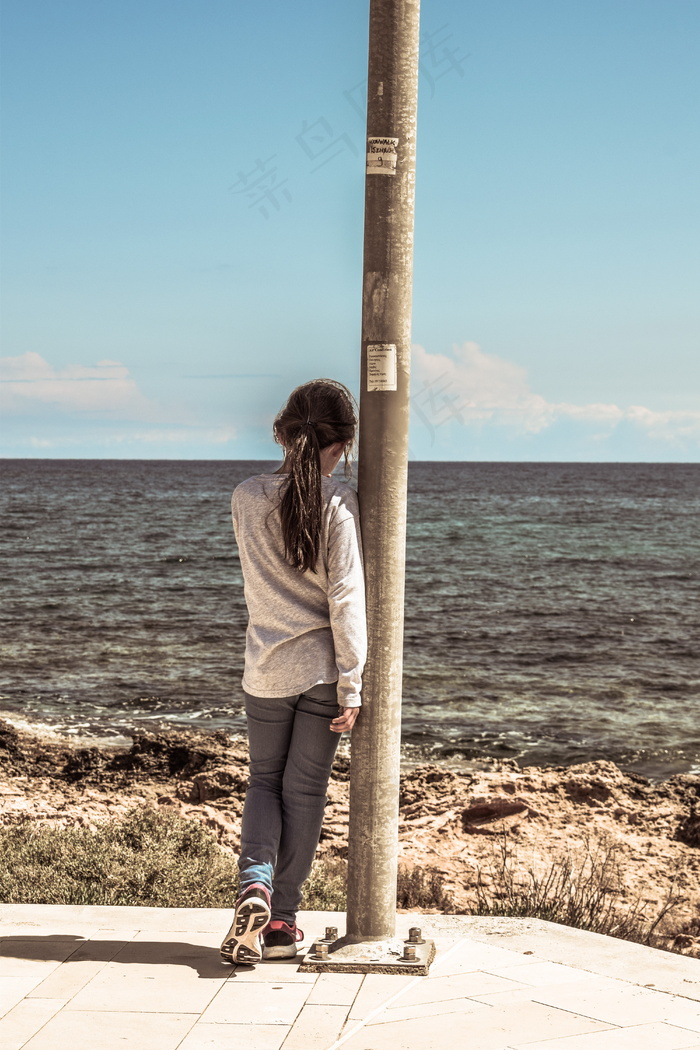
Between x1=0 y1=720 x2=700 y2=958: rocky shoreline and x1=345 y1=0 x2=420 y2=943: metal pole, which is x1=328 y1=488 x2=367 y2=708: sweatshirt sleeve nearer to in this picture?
x1=345 y1=0 x2=420 y2=943: metal pole

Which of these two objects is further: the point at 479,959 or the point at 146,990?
the point at 479,959

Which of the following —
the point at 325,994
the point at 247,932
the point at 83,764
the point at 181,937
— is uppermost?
the point at 247,932

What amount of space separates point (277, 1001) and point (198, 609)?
66.7ft

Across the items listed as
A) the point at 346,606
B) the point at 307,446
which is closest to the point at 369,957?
the point at 346,606

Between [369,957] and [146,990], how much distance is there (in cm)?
77

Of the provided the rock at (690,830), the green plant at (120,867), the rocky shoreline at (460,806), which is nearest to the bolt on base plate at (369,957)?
the green plant at (120,867)

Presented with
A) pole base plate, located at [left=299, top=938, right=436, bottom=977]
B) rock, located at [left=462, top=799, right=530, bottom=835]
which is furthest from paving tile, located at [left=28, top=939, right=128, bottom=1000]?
rock, located at [left=462, top=799, right=530, bottom=835]

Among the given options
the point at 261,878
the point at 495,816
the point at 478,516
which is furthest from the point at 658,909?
the point at 478,516

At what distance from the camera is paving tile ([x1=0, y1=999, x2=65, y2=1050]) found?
3064 mm

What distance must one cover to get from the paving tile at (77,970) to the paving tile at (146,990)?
33 mm

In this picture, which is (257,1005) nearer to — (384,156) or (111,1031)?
(111,1031)

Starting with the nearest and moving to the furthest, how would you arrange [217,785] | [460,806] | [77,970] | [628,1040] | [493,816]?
[628,1040] → [77,970] → [493,816] → [460,806] → [217,785]

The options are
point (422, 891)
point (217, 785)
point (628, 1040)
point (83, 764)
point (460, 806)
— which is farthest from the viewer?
point (83, 764)

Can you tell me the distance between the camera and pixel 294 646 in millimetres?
3820
